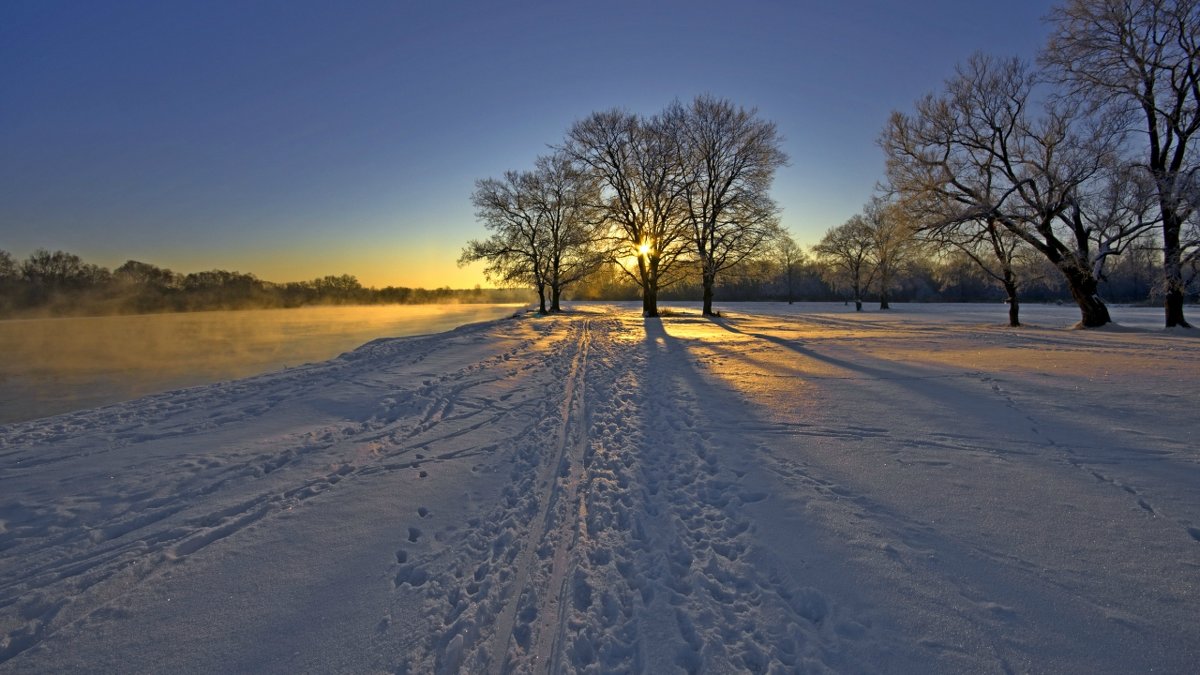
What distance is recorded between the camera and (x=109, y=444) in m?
6.64

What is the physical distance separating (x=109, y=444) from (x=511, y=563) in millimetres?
6995

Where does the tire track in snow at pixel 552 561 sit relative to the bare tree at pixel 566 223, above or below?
below

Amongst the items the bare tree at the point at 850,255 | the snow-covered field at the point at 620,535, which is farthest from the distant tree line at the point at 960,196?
the bare tree at the point at 850,255

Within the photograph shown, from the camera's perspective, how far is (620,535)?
13.1 ft

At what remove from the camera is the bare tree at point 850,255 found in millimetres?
52312

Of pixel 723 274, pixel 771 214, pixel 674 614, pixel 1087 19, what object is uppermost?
pixel 1087 19

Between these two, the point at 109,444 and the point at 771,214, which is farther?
the point at 771,214

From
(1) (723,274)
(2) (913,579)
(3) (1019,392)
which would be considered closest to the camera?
(2) (913,579)

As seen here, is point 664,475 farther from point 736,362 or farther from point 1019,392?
point 736,362

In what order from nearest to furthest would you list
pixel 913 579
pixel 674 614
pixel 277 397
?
1. pixel 674 614
2. pixel 913 579
3. pixel 277 397

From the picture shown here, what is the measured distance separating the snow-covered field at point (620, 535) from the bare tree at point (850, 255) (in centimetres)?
4936

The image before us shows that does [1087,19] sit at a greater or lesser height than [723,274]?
greater

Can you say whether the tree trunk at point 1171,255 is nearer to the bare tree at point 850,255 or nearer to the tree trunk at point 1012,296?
the tree trunk at point 1012,296

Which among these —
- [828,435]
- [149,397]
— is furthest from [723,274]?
[149,397]
